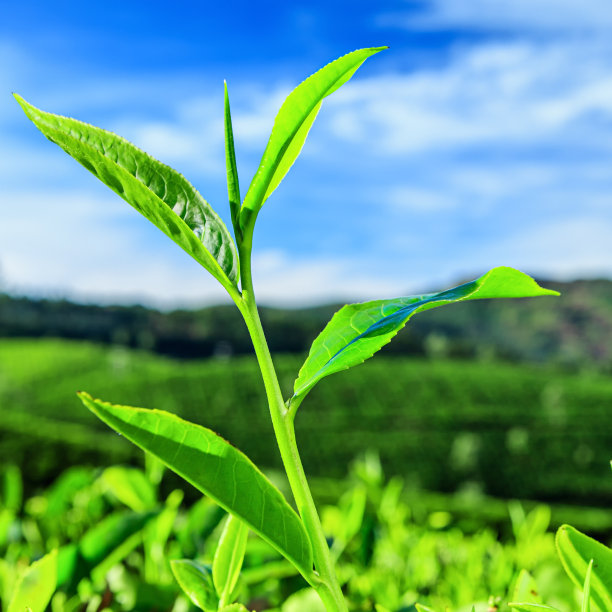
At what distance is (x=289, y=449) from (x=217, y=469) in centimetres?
7

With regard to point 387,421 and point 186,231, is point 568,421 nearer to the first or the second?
point 387,421

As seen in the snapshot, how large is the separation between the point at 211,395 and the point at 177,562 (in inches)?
797

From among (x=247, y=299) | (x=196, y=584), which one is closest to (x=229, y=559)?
A: (x=196, y=584)

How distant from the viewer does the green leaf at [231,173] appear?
2.03 ft

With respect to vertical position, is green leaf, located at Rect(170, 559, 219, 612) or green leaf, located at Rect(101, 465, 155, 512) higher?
green leaf, located at Rect(170, 559, 219, 612)

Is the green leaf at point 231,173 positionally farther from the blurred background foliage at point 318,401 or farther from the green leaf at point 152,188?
the blurred background foliage at point 318,401

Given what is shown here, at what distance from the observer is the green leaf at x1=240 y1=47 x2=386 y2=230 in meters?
0.61

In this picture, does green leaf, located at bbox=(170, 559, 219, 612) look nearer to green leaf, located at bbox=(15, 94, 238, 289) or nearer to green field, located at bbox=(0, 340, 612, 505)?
green leaf, located at bbox=(15, 94, 238, 289)

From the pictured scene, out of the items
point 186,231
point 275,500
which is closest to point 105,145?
point 186,231

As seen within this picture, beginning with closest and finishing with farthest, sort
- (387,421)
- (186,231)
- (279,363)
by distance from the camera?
(186,231)
(387,421)
(279,363)

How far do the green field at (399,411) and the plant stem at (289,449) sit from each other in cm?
1200

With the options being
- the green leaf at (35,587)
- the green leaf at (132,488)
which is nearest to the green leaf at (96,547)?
the green leaf at (35,587)

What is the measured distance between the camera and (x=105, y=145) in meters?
0.62

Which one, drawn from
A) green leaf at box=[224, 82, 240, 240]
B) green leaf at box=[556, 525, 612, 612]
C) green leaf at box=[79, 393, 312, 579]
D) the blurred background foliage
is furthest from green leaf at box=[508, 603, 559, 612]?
the blurred background foliage
